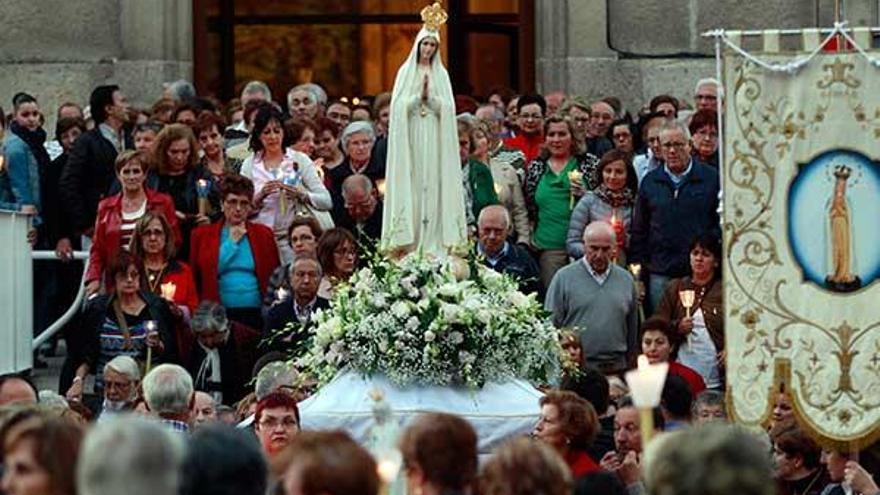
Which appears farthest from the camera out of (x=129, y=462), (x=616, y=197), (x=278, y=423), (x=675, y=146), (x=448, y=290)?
(x=616, y=197)

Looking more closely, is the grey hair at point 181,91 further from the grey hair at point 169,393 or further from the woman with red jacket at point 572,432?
the woman with red jacket at point 572,432

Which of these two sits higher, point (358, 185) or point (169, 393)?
point (358, 185)

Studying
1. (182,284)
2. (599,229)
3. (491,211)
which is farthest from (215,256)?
(599,229)

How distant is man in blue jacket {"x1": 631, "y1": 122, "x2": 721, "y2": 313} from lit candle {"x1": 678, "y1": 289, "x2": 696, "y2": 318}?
1028 mm

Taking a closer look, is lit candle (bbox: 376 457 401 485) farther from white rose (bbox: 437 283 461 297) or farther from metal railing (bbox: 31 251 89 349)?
metal railing (bbox: 31 251 89 349)

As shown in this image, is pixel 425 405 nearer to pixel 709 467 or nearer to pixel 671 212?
pixel 671 212

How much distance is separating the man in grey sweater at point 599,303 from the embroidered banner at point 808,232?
133 inches

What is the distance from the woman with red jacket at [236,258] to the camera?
20672 mm

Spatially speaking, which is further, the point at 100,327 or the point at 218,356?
the point at 218,356

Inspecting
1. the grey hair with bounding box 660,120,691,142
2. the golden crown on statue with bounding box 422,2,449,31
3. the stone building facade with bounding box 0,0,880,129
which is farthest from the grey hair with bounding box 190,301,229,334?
the stone building facade with bounding box 0,0,880,129

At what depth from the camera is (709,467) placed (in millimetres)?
9477

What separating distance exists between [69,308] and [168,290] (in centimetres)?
213

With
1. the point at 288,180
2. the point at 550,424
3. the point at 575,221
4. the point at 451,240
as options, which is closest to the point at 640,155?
the point at 575,221

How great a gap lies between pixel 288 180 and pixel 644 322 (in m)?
3.12
